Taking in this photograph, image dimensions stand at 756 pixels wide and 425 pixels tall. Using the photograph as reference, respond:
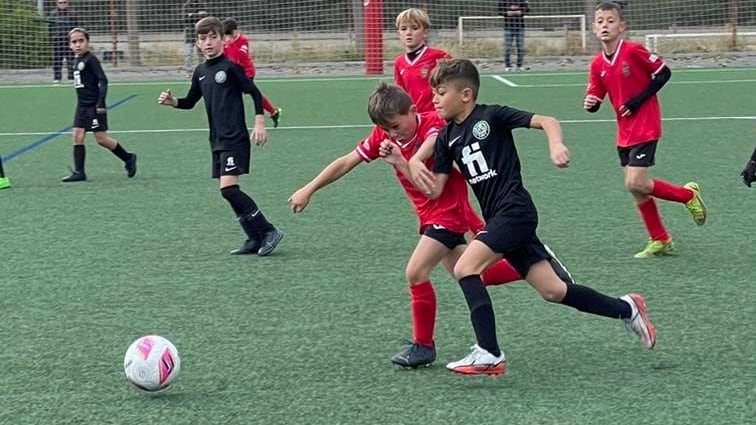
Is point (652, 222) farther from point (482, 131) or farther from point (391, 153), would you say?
point (391, 153)

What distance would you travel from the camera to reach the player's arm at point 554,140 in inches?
187

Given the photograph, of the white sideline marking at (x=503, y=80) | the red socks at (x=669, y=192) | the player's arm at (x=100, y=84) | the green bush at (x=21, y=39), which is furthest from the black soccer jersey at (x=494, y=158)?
the green bush at (x=21, y=39)

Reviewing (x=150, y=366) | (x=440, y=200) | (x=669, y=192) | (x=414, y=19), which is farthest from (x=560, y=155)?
(x=414, y=19)

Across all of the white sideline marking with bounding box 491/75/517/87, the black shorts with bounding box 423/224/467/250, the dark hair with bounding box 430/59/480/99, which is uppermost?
the dark hair with bounding box 430/59/480/99

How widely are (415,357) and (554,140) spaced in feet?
3.75

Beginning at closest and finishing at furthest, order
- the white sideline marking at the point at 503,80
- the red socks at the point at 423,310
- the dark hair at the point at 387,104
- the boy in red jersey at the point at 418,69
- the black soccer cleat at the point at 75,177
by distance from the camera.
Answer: the dark hair at the point at 387,104
the red socks at the point at 423,310
the boy in red jersey at the point at 418,69
the black soccer cleat at the point at 75,177
the white sideline marking at the point at 503,80

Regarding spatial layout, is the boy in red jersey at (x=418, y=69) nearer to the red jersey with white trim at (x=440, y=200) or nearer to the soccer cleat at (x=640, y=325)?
the red jersey with white trim at (x=440, y=200)

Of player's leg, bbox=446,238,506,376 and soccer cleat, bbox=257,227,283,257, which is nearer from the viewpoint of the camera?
player's leg, bbox=446,238,506,376

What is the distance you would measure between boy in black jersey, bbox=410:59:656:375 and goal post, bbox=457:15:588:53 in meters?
20.1

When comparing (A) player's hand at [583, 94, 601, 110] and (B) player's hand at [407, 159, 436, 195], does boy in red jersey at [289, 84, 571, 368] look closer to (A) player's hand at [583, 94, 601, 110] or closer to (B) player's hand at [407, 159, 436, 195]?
(B) player's hand at [407, 159, 436, 195]

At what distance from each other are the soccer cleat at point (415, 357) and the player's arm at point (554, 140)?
1.04 metres

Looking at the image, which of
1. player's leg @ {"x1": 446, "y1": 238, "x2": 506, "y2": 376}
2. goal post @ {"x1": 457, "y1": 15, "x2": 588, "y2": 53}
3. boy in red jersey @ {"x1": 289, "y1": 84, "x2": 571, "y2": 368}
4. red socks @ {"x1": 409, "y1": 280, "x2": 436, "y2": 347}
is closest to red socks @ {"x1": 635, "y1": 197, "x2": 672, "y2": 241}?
boy in red jersey @ {"x1": 289, "y1": 84, "x2": 571, "y2": 368}

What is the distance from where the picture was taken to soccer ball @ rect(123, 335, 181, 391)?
4801 millimetres

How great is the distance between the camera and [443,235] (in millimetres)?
5289
